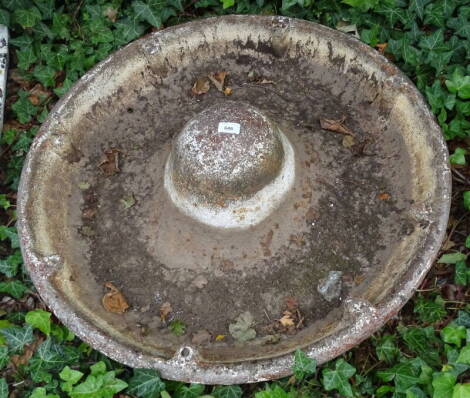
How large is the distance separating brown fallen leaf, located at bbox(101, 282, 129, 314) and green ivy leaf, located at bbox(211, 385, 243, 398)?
69 cm

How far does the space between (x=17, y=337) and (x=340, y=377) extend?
6.11 ft

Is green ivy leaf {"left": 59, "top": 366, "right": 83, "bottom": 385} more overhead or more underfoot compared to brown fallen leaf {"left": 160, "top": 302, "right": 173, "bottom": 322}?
more underfoot

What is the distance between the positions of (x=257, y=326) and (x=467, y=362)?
1.09m

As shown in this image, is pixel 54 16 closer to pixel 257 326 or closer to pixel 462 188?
pixel 257 326

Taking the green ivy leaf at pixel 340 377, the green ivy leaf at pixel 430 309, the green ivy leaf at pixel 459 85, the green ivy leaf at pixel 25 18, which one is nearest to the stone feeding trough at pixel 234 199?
the green ivy leaf at pixel 340 377

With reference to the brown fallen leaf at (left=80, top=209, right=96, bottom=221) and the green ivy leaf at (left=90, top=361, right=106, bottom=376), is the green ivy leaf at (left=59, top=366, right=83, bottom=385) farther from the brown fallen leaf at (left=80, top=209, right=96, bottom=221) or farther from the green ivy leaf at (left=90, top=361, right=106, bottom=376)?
the brown fallen leaf at (left=80, top=209, right=96, bottom=221)

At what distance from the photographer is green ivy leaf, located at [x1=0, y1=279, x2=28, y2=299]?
333 cm

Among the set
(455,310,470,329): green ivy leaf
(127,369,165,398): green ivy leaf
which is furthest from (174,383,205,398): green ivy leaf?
(455,310,470,329): green ivy leaf

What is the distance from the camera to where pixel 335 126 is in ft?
9.78

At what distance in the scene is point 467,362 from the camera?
264cm

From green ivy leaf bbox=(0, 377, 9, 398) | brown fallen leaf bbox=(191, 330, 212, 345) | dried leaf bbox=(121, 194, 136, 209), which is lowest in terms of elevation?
green ivy leaf bbox=(0, 377, 9, 398)

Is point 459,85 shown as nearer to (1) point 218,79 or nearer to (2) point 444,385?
(1) point 218,79

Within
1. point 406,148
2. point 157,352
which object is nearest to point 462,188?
point 406,148

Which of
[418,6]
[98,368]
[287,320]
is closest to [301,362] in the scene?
[287,320]
